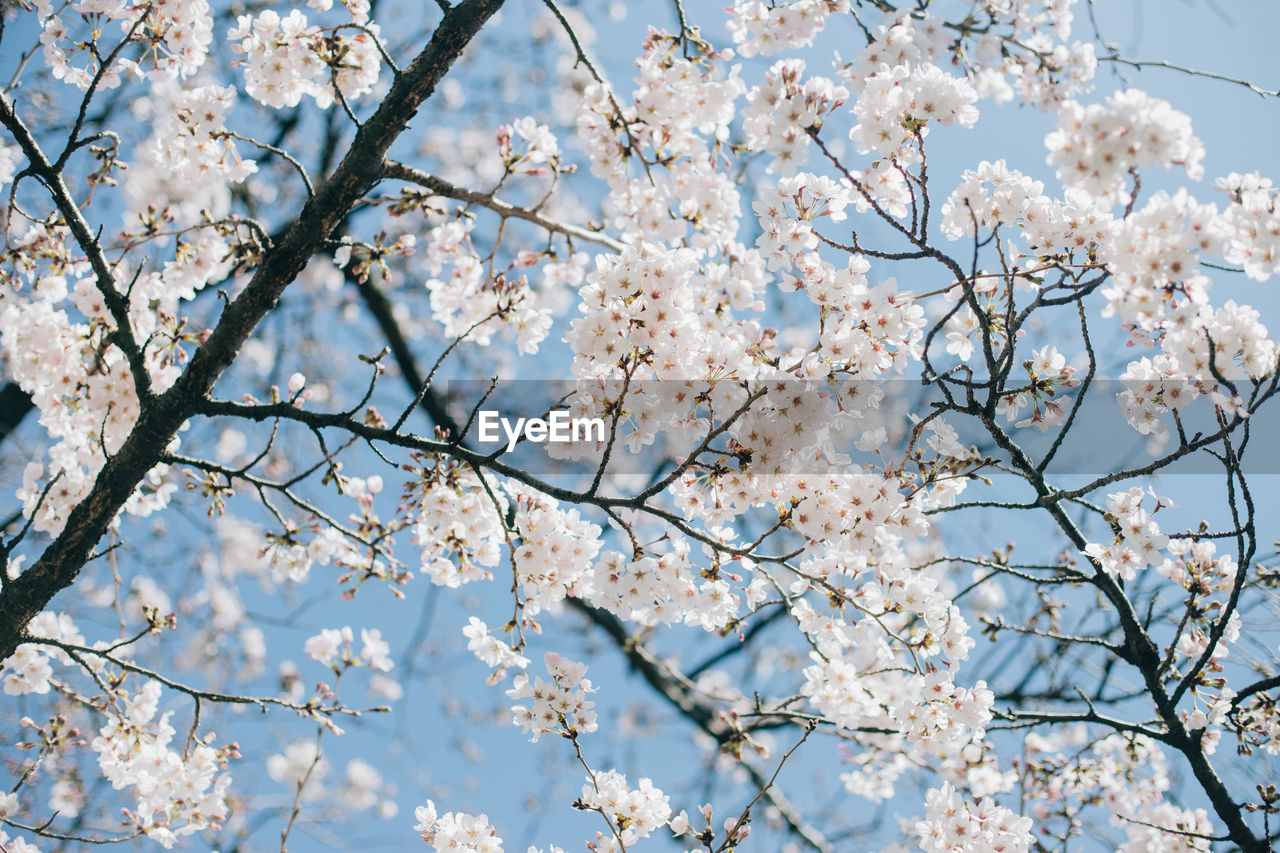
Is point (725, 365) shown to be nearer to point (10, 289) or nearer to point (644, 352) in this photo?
point (644, 352)

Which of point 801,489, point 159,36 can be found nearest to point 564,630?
point 801,489

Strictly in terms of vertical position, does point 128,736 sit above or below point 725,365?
below

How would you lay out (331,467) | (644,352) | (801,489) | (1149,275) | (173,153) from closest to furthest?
(1149,275) → (644,352) → (801,489) → (331,467) → (173,153)

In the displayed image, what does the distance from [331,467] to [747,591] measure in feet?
5.27

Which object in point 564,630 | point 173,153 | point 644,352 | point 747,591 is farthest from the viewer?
point 564,630

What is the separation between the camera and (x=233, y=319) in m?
2.57

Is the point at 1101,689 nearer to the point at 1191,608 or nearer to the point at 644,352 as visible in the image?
A: the point at 1191,608

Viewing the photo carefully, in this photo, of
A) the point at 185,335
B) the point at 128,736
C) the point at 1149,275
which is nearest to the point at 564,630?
the point at 128,736

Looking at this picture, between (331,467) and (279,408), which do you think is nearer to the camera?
(279,408)

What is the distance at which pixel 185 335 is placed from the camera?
2.99m

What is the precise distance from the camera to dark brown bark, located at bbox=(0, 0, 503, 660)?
246 cm

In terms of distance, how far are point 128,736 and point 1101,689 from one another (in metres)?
4.20

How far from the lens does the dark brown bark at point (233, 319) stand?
246cm

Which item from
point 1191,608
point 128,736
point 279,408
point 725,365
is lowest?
point 128,736
